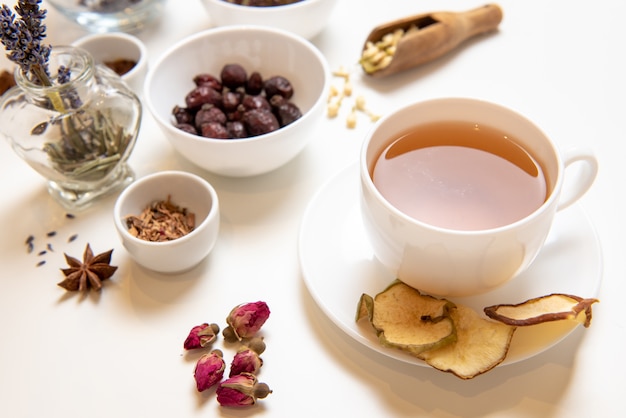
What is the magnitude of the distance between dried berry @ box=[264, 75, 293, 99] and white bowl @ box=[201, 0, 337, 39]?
0.51 ft

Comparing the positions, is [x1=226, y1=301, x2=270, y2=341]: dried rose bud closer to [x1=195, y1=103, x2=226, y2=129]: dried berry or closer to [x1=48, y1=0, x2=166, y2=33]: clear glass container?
[x1=195, y1=103, x2=226, y2=129]: dried berry

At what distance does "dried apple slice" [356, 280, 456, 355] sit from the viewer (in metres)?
0.77

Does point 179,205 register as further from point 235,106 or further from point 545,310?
point 545,310

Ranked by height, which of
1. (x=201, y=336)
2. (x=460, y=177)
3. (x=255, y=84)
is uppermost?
(x=460, y=177)

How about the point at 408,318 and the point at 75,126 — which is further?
the point at 75,126

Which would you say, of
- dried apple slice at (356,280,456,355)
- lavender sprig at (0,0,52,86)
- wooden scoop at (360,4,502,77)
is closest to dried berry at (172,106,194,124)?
lavender sprig at (0,0,52,86)

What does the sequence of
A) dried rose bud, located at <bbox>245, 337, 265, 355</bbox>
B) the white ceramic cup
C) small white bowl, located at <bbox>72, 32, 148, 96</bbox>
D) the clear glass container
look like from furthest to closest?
the clear glass container
small white bowl, located at <bbox>72, 32, 148, 96</bbox>
dried rose bud, located at <bbox>245, 337, 265, 355</bbox>
the white ceramic cup

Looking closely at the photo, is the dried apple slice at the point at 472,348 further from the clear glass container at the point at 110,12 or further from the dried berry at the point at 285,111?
the clear glass container at the point at 110,12

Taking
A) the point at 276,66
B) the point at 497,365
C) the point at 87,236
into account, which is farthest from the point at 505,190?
the point at 87,236

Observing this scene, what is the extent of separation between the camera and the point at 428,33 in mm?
1265

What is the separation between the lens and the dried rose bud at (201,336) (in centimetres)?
85

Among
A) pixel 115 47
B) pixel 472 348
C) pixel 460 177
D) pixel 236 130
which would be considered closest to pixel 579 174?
pixel 460 177

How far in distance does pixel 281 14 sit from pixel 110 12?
0.43 m

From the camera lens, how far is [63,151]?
40.7 inches
